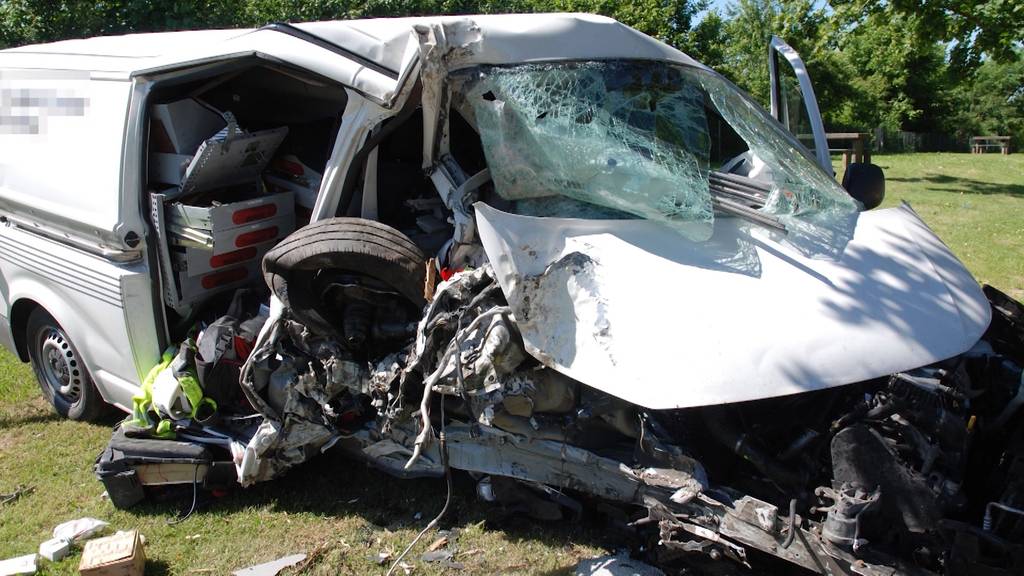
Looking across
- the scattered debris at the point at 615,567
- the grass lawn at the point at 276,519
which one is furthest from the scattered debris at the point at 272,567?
the scattered debris at the point at 615,567

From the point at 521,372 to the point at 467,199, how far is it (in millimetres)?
888

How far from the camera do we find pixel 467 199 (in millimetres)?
3518

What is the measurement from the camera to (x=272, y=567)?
349 cm

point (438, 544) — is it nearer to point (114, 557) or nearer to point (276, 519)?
point (276, 519)

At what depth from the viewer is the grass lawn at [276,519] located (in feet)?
11.5

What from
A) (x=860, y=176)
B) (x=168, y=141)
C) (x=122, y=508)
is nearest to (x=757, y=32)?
(x=860, y=176)

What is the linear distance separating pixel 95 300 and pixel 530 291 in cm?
273

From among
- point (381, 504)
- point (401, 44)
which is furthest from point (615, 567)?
point (401, 44)

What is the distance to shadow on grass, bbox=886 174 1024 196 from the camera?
604 inches

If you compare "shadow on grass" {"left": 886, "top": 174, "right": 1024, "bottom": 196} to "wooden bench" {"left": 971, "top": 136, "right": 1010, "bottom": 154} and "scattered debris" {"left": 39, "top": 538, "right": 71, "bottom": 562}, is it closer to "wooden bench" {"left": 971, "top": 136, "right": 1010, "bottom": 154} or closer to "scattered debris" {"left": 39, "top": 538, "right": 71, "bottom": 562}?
"scattered debris" {"left": 39, "top": 538, "right": 71, "bottom": 562}

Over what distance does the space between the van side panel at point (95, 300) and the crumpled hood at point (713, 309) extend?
2160mm

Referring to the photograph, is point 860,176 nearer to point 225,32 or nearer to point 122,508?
point 225,32

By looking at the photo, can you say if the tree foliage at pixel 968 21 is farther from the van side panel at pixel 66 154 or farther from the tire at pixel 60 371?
the tire at pixel 60 371

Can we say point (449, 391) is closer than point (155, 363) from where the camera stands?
Yes
